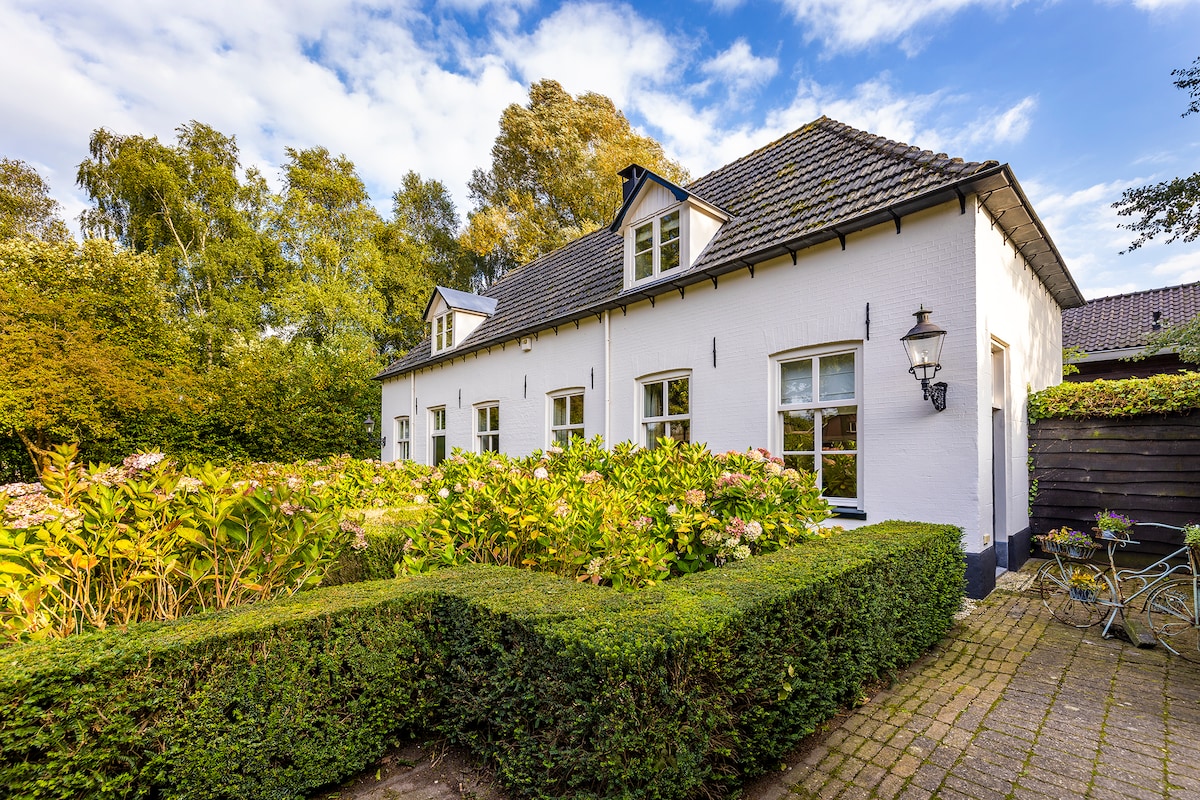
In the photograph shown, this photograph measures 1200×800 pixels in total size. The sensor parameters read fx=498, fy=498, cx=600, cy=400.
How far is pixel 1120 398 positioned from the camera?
6438 mm

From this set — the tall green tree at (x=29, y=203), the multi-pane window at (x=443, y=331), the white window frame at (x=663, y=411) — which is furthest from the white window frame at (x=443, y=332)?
the tall green tree at (x=29, y=203)

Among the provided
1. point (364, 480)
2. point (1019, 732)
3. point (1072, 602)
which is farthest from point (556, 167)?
point (1019, 732)

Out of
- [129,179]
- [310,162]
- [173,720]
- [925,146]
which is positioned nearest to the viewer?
[173,720]

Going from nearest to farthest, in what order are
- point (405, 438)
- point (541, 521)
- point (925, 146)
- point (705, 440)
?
1. point (541, 521)
2. point (925, 146)
3. point (705, 440)
4. point (405, 438)

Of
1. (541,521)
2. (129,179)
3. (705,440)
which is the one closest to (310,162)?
(129,179)

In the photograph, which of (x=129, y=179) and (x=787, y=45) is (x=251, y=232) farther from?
(x=787, y=45)

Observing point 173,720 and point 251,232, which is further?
point 251,232

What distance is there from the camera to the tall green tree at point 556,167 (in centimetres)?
1848

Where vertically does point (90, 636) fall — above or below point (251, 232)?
below

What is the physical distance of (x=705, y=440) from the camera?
722cm

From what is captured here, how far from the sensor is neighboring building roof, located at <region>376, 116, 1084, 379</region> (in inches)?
214

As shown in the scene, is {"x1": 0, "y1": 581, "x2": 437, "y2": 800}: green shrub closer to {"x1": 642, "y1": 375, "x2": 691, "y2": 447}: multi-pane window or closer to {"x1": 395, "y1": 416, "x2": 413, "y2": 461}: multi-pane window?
{"x1": 642, "y1": 375, "x2": 691, "y2": 447}: multi-pane window

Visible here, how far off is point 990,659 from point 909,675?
2.64 feet

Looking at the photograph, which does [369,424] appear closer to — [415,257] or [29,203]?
[415,257]
